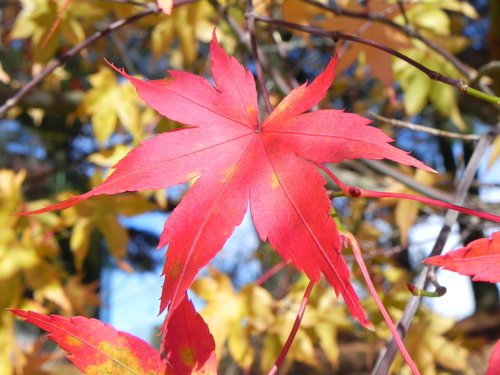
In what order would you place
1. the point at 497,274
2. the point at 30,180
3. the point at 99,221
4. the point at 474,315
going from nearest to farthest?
the point at 497,274, the point at 99,221, the point at 30,180, the point at 474,315

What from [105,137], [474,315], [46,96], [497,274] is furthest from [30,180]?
[497,274]

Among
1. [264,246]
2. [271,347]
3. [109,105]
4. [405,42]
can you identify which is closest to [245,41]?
[405,42]

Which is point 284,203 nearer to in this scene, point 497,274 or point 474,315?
point 497,274

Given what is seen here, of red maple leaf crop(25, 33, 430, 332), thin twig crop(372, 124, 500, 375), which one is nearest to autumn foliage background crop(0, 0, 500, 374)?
thin twig crop(372, 124, 500, 375)

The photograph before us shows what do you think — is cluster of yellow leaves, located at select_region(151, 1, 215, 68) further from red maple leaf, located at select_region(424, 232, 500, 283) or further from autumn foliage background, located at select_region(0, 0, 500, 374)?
red maple leaf, located at select_region(424, 232, 500, 283)

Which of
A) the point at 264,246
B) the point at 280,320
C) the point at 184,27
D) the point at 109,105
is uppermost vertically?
the point at 184,27

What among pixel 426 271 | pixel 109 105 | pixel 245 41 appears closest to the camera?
pixel 426 271

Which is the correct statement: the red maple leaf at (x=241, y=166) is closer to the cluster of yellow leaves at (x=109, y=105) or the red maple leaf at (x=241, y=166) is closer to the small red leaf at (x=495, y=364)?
the small red leaf at (x=495, y=364)

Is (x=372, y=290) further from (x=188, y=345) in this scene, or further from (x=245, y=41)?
(x=245, y=41)
